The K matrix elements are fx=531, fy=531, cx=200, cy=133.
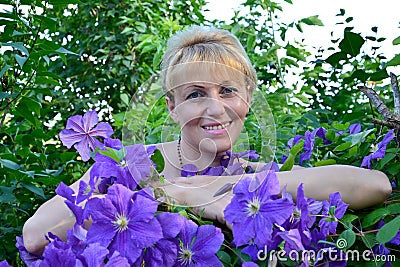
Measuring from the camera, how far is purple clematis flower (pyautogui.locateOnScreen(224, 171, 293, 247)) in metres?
0.69

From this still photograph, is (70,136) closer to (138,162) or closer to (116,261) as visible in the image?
(138,162)

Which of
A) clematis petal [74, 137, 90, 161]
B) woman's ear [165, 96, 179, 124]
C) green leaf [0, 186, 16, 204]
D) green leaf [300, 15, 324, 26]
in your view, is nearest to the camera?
woman's ear [165, 96, 179, 124]

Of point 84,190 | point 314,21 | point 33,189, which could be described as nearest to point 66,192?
point 84,190

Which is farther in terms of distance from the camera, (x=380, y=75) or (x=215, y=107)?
(x=380, y=75)

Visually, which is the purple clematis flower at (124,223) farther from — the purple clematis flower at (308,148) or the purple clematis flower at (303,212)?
the purple clematis flower at (308,148)

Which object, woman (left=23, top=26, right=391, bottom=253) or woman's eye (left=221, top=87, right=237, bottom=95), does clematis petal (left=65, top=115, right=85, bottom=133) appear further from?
woman's eye (left=221, top=87, right=237, bottom=95)

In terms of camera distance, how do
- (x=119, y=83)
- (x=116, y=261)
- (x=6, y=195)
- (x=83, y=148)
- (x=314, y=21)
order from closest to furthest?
(x=116, y=261) → (x=83, y=148) → (x=6, y=195) → (x=314, y=21) → (x=119, y=83)

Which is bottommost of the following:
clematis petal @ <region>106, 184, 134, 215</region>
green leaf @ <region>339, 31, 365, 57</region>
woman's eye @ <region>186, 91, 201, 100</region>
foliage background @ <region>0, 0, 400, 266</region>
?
foliage background @ <region>0, 0, 400, 266</region>

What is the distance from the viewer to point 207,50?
1.05m

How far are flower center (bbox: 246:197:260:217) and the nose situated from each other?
0.45ft

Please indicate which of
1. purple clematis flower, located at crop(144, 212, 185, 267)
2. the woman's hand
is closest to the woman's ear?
the woman's hand

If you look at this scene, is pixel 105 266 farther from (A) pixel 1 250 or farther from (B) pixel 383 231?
(A) pixel 1 250

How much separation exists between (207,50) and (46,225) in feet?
1.49

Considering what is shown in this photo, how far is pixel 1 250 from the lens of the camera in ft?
4.47
